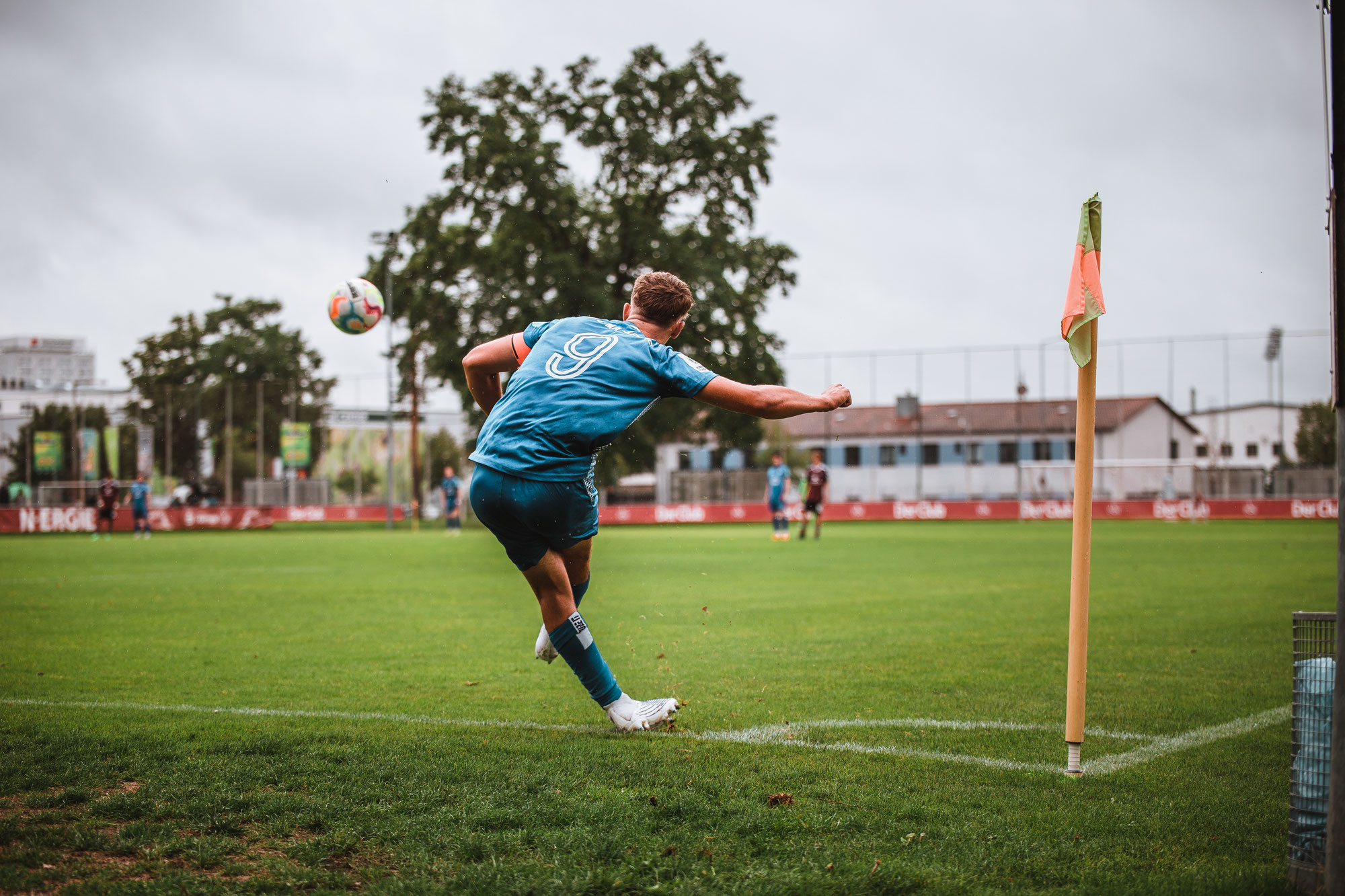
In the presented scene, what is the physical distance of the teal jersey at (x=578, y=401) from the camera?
14.1ft

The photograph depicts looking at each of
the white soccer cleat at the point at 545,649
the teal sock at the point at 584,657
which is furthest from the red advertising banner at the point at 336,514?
the teal sock at the point at 584,657

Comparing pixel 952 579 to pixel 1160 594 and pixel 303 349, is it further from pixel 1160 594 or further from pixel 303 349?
pixel 303 349

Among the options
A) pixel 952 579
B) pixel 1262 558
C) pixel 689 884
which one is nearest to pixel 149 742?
pixel 689 884

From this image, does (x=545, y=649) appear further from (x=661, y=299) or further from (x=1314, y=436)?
(x=1314, y=436)

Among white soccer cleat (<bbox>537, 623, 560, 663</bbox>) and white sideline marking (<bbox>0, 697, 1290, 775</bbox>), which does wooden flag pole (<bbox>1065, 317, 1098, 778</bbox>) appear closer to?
white sideline marking (<bbox>0, 697, 1290, 775</bbox>)

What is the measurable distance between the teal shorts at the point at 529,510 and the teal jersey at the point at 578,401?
0.04 meters

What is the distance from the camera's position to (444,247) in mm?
36562

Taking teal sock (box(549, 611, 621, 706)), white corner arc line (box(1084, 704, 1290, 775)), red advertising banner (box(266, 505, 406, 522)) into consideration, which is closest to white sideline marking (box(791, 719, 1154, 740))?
white corner arc line (box(1084, 704, 1290, 775))

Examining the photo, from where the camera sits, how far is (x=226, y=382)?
55.0 m

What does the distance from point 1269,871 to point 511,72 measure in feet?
118

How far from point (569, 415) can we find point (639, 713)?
1.47 meters

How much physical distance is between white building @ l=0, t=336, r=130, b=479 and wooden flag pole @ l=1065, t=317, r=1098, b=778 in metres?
47.1

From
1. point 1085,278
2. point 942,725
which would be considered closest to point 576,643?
point 942,725

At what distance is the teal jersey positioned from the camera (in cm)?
430
